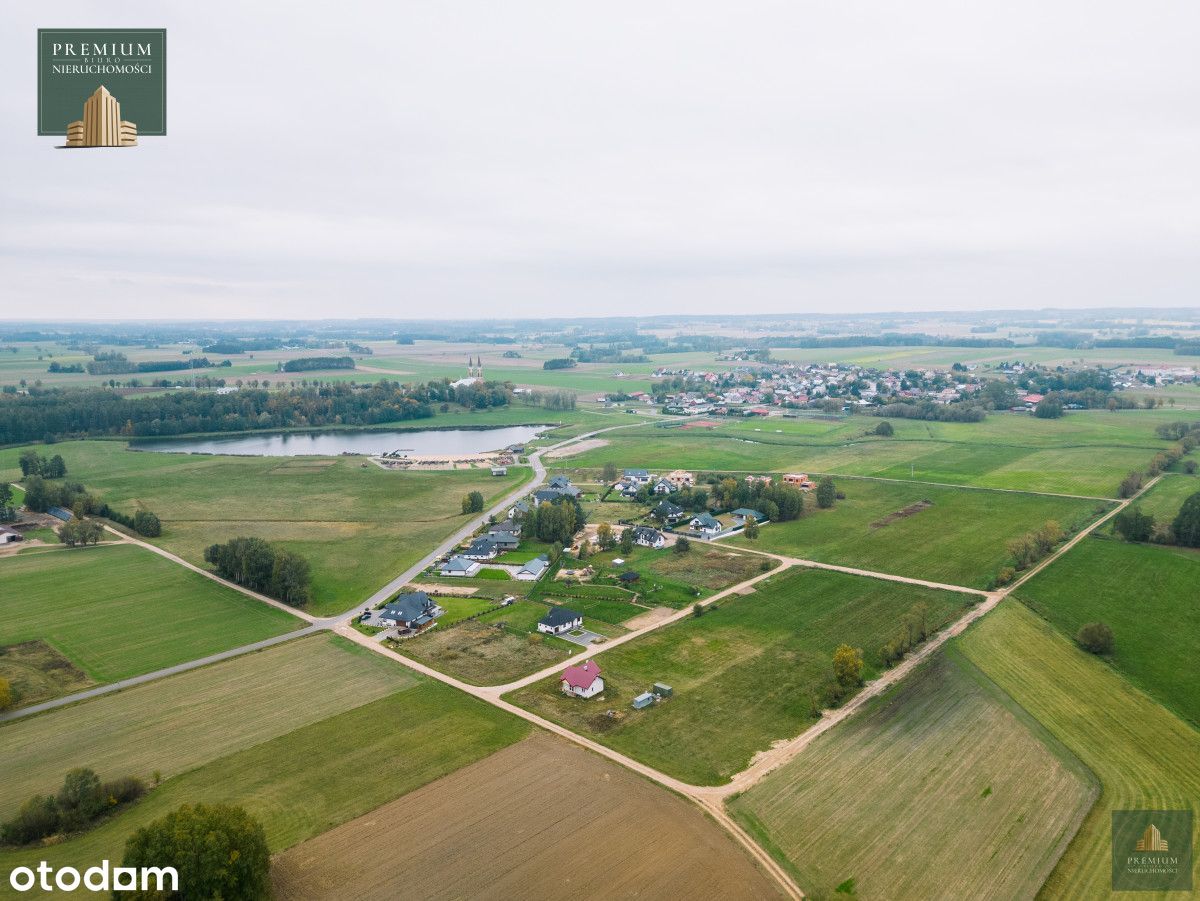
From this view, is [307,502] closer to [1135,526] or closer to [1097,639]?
[1097,639]

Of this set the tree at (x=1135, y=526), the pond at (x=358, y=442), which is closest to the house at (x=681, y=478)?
the pond at (x=358, y=442)

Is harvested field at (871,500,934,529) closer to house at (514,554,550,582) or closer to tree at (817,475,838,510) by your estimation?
tree at (817,475,838,510)

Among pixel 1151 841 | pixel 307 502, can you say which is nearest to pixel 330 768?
pixel 1151 841

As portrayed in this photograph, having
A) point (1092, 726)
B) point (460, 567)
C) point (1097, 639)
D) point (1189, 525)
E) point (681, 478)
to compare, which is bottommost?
point (460, 567)

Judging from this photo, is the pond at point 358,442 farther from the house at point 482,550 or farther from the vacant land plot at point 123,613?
the vacant land plot at point 123,613

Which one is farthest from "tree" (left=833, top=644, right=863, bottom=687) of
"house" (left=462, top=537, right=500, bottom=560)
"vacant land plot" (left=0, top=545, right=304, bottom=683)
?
"vacant land plot" (left=0, top=545, right=304, bottom=683)

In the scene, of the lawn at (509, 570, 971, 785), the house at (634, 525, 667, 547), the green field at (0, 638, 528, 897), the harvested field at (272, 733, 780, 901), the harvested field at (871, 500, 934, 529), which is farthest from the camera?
the harvested field at (871, 500, 934, 529)
